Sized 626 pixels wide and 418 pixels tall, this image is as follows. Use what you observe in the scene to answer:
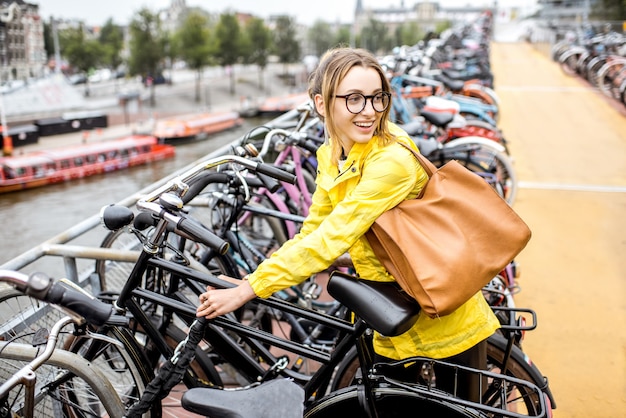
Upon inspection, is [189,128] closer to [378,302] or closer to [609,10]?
[609,10]

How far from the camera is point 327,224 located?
1778 millimetres

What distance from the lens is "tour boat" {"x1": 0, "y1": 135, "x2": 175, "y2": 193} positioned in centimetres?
2589

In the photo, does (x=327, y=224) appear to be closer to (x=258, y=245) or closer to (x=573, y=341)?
(x=258, y=245)

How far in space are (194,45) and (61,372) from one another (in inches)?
2088

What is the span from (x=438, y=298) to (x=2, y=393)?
137cm

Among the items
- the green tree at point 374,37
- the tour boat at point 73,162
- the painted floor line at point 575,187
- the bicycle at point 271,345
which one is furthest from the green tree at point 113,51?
the bicycle at point 271,345

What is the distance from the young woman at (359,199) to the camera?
1748 mm

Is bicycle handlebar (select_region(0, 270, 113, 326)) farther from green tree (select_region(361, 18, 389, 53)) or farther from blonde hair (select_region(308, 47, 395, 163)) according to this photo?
green tree (select_region(361, 18, 389, 53))

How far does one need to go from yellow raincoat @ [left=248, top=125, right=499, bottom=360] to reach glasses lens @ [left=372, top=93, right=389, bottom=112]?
102 mm

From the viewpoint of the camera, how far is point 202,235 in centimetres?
181

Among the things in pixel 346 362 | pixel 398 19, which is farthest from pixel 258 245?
pixel 398 19

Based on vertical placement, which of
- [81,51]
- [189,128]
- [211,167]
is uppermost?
[81,51]

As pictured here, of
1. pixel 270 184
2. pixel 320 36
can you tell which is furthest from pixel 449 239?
pixel 320 36

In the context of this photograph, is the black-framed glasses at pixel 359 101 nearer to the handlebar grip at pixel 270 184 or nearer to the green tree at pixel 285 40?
the handlebar grip at pixel 270 184
